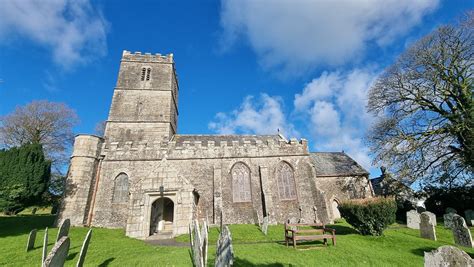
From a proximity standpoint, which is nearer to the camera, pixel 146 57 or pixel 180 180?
pixel 180 180

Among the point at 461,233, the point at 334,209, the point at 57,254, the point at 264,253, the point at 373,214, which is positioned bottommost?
the point at 264,253

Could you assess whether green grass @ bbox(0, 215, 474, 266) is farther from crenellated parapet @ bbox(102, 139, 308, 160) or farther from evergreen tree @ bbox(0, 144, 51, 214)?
crenellated parapet @ bbox(102, 139, 308, 160)

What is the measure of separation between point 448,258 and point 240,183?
49.2ft

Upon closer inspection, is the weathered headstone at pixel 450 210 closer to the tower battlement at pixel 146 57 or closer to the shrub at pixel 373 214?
the shrub at pixel 373 214

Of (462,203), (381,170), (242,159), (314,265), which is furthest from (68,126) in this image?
(462,203)

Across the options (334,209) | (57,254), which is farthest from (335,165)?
(57,254)

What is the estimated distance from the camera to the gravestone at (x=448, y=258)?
3756 mm

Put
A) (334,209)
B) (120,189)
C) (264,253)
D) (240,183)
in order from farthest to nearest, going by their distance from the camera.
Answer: (334,209)
(240,183)
(120,189)
(264,253)

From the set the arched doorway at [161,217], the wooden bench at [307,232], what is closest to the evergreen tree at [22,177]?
the arched doorway at [161,217]

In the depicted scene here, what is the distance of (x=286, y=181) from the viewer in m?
18.8

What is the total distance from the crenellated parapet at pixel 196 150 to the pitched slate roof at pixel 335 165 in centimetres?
372

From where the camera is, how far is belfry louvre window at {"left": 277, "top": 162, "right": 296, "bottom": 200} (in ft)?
60.4

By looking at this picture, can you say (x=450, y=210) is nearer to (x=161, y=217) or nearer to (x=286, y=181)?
(x=286, y=181)

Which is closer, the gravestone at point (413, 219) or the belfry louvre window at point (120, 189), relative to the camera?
the gravestone at point (413, 219)
